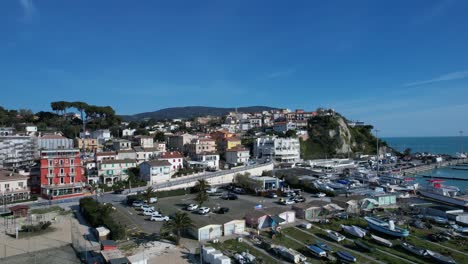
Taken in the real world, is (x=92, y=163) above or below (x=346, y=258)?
above

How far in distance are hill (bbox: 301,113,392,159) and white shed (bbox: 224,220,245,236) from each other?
182 feet

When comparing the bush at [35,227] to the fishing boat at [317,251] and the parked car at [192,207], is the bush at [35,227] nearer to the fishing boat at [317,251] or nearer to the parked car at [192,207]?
the parked car at [192,207]

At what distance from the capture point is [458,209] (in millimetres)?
31828

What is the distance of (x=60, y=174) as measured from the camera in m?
38.5

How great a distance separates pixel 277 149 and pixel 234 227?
45927 millimetres

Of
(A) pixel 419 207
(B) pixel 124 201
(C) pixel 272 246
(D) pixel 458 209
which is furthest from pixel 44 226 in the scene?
(D) pixel 458 209

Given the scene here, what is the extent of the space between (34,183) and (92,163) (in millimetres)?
8761

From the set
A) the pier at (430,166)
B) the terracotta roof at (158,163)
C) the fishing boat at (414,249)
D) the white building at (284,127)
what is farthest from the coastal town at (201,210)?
the white building at (284,127)

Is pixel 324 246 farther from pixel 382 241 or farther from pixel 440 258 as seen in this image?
pixel 440 258

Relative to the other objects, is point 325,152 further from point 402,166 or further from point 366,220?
point 366,220

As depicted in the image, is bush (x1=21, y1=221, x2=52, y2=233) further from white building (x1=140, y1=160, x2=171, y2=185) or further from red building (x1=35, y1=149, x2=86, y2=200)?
white building (x1=140, y1=160, x2=171, y2=185)

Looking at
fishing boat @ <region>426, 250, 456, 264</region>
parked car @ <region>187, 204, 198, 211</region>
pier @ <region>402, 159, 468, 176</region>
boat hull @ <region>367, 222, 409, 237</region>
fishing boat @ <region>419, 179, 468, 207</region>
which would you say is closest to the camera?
fishing boat @ <region>426, 250, 456, 264</region>

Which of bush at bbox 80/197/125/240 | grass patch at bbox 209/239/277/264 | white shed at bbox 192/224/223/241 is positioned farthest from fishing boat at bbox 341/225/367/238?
bush at bbox 80/197/125/240

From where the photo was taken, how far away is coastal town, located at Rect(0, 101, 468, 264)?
20766 mm
